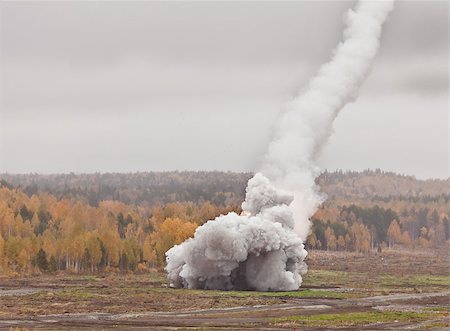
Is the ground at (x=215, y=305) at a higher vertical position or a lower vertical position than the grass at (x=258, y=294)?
lower

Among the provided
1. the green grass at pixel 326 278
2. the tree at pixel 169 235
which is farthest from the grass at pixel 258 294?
the tree at pixel 169 235

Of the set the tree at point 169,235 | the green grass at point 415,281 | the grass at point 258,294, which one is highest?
the tree at point 169,235

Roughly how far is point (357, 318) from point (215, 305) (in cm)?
1542

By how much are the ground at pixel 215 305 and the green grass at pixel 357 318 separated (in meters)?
0.08

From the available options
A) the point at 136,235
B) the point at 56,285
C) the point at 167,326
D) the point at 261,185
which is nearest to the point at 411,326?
the point at 167,326

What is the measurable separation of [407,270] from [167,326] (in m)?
104

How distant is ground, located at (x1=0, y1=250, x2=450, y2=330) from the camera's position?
76.9m

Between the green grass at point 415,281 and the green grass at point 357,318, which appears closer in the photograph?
the green grass at point 357,318

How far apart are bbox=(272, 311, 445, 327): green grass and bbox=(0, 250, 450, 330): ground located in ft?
0.27

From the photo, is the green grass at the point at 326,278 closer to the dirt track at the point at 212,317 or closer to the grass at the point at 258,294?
the grass at the point at 258,294

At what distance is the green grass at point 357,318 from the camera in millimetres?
78125

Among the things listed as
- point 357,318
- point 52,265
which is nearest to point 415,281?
point 52,265

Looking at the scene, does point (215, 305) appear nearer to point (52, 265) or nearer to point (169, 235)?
point (52, 265)

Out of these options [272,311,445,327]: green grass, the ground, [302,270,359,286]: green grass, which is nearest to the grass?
the ground
